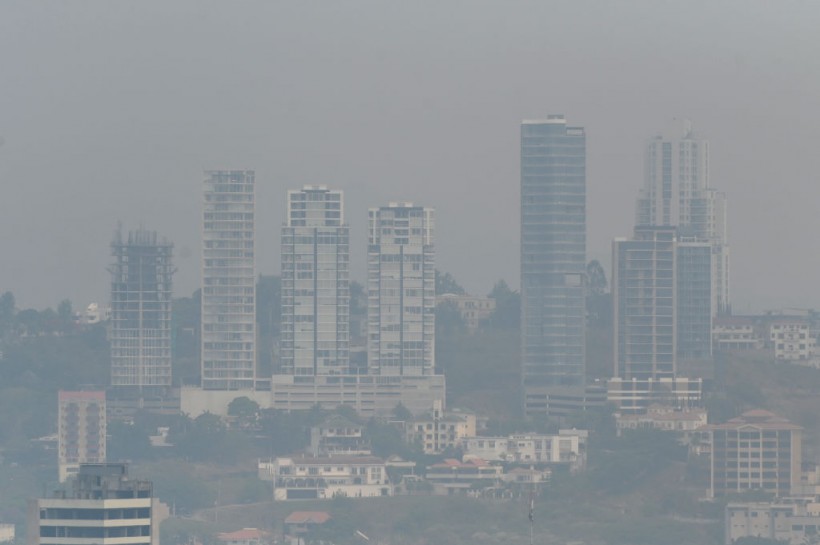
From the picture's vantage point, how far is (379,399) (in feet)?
416

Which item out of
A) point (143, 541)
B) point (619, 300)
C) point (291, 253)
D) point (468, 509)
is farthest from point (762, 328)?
point (143, 541)

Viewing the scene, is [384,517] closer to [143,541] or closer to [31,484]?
[31,484]

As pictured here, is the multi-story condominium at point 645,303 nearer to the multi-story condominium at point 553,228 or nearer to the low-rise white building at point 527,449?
the multi-story condominium at point 553,228

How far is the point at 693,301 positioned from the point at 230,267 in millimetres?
15734

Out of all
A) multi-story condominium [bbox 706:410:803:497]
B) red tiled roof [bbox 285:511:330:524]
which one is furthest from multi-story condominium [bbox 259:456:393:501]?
multi-story condominium [bbox 706:410:803:497]

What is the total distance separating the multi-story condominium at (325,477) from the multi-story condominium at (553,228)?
689 inches

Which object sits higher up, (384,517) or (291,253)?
(291,253)

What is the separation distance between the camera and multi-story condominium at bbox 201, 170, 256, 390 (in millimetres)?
126812

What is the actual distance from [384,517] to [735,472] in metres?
9.90

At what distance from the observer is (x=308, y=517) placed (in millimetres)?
106750

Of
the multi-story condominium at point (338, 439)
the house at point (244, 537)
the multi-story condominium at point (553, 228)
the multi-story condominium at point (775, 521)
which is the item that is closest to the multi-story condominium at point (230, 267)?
the multi-story condominium at point (338, 439)

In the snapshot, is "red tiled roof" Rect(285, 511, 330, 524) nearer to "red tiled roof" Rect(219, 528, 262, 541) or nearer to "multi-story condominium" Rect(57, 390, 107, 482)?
"red tiled roof" Rect(219, 528, 262, 541)

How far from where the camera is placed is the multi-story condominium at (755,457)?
4286 inches

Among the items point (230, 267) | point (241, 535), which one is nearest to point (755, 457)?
point (241, 535)
